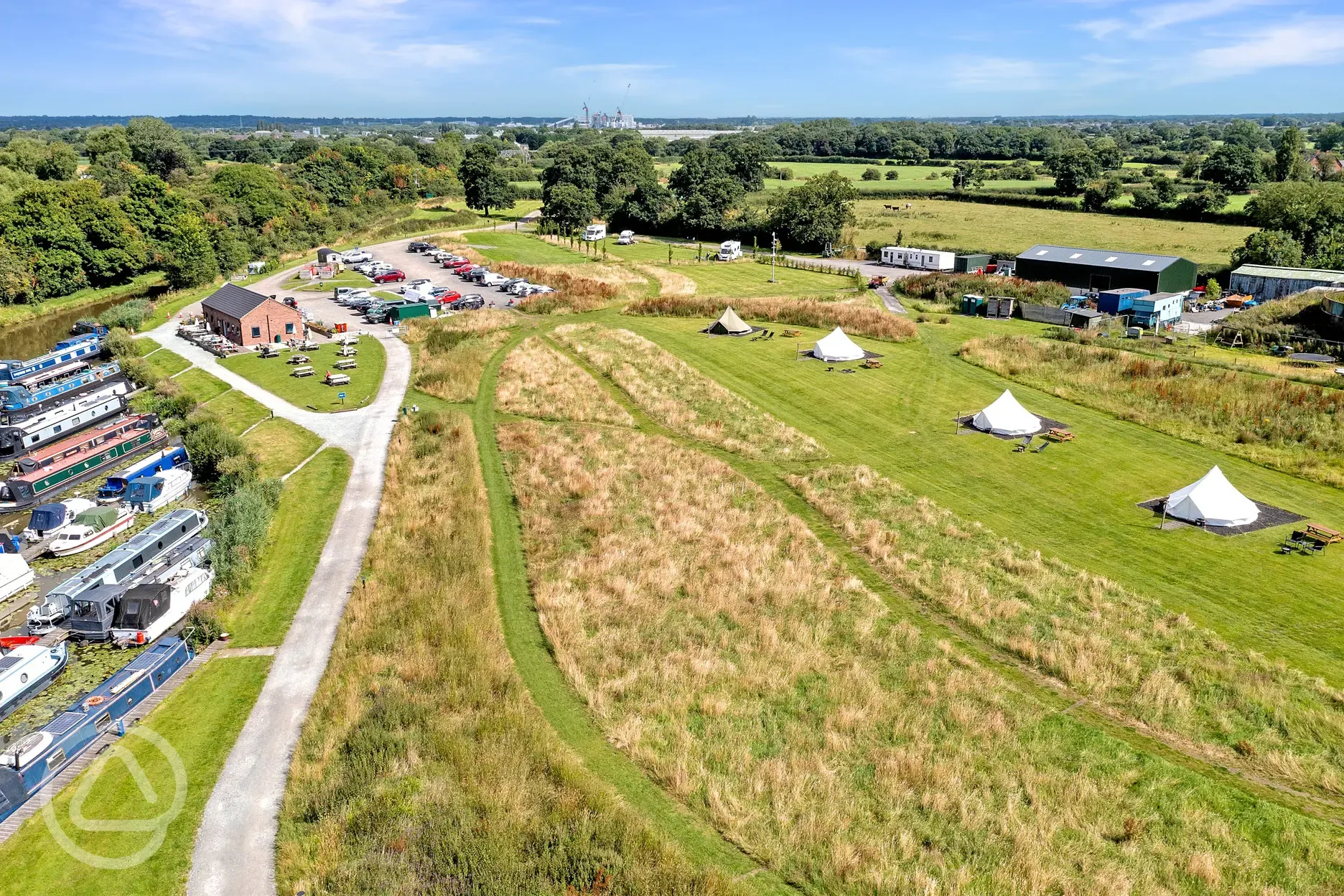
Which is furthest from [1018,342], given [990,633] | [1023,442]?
[990,633]

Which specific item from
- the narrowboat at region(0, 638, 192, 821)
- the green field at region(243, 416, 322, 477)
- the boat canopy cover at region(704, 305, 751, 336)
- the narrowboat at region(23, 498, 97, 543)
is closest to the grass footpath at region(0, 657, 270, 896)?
the narrowboat at region(0, 638, 192, 821)

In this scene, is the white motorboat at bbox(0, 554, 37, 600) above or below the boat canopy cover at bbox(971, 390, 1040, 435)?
below

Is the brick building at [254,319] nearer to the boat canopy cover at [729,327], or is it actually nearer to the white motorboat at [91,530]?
the white motorboat at [91,530]

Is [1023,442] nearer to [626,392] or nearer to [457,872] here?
[626,392]

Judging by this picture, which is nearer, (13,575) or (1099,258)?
(13,575)

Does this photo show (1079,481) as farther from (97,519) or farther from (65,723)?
(97,519)

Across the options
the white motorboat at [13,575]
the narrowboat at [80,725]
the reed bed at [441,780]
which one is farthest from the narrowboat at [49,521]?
the reed bed at [441,780]

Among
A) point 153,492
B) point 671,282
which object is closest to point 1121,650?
point 153,492

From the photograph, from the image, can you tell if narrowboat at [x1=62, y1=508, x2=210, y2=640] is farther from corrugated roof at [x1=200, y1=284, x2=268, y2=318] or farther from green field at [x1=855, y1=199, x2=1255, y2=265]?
green field at [x1=855, y1=199, x2=1255, y2=265]
